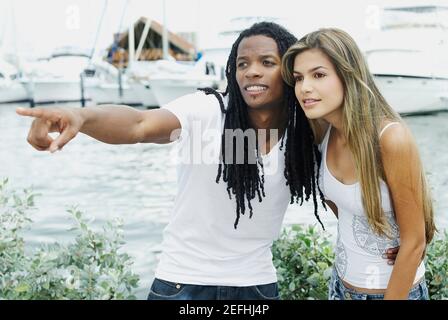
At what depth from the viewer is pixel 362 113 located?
2.35 m

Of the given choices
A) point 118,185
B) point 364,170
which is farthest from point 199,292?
point 118,185

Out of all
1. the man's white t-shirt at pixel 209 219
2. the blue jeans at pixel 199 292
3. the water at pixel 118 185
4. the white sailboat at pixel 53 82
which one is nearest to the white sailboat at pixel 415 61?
the water at pixel 118 185

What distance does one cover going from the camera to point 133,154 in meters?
17.7

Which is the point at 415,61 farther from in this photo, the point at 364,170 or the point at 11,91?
the point at 11,91

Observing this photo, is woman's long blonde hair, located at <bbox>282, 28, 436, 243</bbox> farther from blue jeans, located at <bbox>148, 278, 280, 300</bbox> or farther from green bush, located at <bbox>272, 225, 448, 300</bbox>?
green bush, located at <bbox>272, 225, 448, 300</bbox>

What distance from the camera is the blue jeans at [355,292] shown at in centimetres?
243

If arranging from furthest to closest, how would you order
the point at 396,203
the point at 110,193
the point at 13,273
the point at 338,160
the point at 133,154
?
the point at 133,154 → the point at 110,193 → the point at 13,273 → the point at 338,160 → the point at 396,203

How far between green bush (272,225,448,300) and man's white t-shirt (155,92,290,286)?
88cm

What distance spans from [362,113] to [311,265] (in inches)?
51.4

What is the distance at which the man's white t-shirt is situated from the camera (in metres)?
2.41

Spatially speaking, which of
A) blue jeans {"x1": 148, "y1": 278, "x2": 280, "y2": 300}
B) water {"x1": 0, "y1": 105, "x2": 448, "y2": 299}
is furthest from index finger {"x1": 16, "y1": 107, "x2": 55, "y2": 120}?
blue jeans {"x1": 148, "y1": 278, "x2": 280, "y2": 300}
